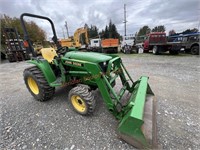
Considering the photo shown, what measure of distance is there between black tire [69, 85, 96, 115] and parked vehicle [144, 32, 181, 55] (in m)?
11.1

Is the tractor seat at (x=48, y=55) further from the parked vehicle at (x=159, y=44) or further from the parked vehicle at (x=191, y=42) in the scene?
the parked vehicle at (x=191, y=42)

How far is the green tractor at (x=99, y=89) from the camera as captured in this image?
5.78ft

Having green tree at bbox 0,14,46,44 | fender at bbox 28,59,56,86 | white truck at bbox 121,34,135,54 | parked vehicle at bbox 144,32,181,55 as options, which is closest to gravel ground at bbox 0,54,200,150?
fender at bbox 28,59,56,86

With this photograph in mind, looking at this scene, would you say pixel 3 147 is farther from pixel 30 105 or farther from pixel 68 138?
pixel 30 105

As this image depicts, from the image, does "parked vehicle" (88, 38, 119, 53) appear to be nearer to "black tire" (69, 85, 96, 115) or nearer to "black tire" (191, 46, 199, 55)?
"black tire" (191, 46, 199, 55)

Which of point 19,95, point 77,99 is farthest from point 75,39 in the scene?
point 77,99

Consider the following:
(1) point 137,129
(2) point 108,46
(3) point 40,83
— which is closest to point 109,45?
(2) point 108,46

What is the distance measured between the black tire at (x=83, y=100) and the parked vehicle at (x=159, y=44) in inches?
439

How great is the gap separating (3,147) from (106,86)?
197 centimetres

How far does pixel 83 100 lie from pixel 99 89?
0.39 meters

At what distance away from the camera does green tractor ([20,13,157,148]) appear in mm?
1762

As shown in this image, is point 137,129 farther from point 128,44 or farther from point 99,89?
point 128,44

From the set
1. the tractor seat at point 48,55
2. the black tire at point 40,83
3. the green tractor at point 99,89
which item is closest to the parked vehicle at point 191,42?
the green tractor at point 99,89

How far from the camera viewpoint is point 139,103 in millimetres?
1905
